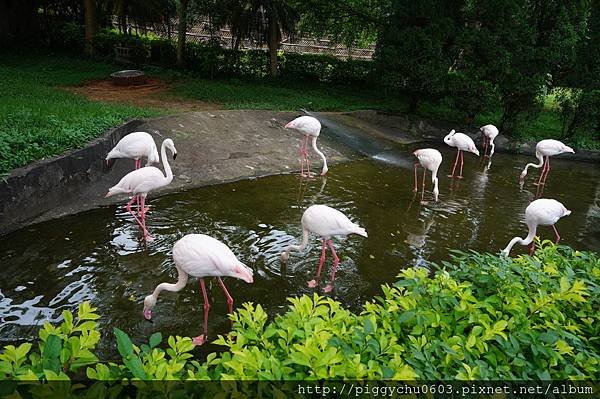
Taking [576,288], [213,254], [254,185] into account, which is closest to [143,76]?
[254,185]

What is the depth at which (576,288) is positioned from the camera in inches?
106

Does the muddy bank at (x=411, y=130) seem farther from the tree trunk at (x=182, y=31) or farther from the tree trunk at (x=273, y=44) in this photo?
the tree trunk at (x=182, y=31)

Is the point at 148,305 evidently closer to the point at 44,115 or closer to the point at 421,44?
the point at 44,115

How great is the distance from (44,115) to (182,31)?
960 cm

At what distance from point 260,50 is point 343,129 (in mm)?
6973

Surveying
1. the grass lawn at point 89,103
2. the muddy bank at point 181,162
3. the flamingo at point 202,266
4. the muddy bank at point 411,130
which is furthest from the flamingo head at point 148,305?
the muddy bank at point 411,130

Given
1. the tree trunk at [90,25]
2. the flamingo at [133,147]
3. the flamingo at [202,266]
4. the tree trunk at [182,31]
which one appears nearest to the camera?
the flamingo at [202,266]

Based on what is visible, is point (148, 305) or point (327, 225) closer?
point (148, 305)

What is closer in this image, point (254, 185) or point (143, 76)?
point (254, 185)

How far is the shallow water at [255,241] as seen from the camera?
445 cm

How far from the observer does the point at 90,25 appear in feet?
56.2

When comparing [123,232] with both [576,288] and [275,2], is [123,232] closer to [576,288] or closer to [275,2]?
[576,288]

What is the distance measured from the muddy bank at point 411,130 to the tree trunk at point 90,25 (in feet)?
33.4

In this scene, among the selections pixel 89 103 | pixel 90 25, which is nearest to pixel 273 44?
pixel 90 25
